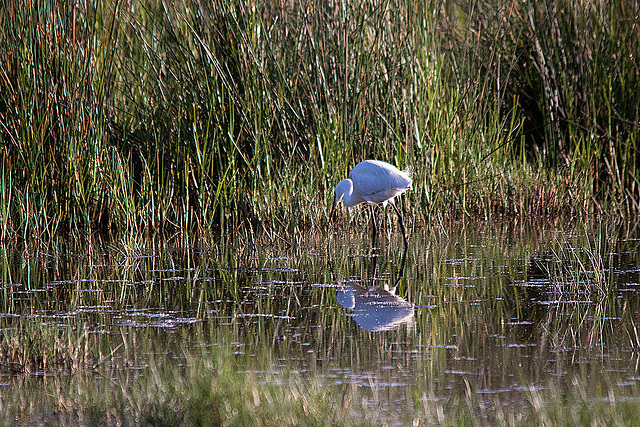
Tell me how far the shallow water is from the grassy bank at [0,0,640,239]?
0.53m

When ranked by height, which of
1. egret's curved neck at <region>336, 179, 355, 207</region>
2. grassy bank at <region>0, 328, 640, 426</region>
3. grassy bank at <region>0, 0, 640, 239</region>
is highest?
grassy bank at <region>0, 0, 640, 239</region>

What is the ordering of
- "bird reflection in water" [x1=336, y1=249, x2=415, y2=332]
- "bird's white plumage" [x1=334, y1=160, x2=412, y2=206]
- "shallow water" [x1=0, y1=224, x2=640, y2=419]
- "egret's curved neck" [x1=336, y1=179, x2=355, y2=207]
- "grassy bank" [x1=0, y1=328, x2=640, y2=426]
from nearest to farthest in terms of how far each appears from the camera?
"grassy bank" [x1=0, y1=328, x2=640, y2=426] < "shallow water" [x1=0, y1=224, x2=640, y2=419] < "bird reflection in water" [x1=336, y1=249, x2=415, y2=332] < "bird's white plumage" [x1=334, y1=160, x2=412, y2=206] < "egret's curved neck" [x1=336, y1=179, x2=355, y2=207]

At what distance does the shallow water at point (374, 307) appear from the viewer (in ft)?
9.85

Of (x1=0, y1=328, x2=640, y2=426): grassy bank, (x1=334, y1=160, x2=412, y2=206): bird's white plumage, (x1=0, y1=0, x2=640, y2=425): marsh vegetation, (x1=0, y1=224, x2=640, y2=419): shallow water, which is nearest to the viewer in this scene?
(x1=0, y1=328, x2=640, y2=426): grassy bank

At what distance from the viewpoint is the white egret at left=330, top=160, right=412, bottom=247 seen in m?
5.89

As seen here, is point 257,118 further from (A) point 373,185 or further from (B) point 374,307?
(B) point 374,307

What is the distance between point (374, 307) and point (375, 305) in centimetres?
5

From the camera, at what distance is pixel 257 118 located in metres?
6.32

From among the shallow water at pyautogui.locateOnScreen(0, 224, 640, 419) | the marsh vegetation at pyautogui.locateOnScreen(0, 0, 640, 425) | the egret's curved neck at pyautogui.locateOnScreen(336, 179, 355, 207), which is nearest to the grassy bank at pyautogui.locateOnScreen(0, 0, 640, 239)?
the marsh vegetation at pyautogui.locateOnScreen(0, 0, 640, 425)

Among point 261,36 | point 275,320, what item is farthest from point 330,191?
point 275,320

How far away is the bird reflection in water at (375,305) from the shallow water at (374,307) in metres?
0.02

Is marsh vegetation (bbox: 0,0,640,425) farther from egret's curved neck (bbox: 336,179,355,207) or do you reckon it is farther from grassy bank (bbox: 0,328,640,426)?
egret's curved neck (bbox: 336,179,355,207)

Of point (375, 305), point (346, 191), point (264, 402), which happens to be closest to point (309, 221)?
point (346, 191)

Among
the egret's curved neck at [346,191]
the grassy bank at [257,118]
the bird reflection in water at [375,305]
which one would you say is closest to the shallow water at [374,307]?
the bird reflection in water at [375,305]
